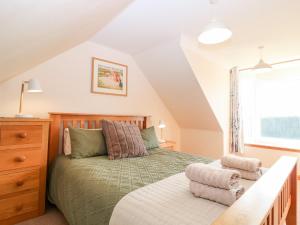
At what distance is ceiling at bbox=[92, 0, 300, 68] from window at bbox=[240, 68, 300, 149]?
28.1 inches

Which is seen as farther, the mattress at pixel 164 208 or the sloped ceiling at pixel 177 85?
the sloped ceiling at pixel 177 85

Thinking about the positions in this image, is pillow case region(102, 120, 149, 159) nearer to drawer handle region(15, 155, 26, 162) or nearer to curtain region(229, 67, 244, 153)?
drawer handle region(15, 155, 26, 162)

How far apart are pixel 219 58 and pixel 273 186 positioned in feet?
8.93

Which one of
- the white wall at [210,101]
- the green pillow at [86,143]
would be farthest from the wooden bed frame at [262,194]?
the white wall at [210,101]

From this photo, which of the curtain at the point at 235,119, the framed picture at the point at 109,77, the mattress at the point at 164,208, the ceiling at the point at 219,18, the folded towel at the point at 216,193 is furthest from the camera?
the curtain at the point at 235,119

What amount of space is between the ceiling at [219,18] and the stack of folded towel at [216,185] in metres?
1.54

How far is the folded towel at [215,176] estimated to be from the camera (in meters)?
1.02

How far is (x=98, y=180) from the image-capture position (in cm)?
136

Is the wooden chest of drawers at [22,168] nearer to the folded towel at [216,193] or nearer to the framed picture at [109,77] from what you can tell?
the framed picture at [109,77]

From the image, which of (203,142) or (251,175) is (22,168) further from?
(203,142)

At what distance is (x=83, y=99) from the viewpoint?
2.65 meters

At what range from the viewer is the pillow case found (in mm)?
2076

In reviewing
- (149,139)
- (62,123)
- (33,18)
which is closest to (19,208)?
(62,123)

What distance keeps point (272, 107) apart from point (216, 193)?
11.2ft
